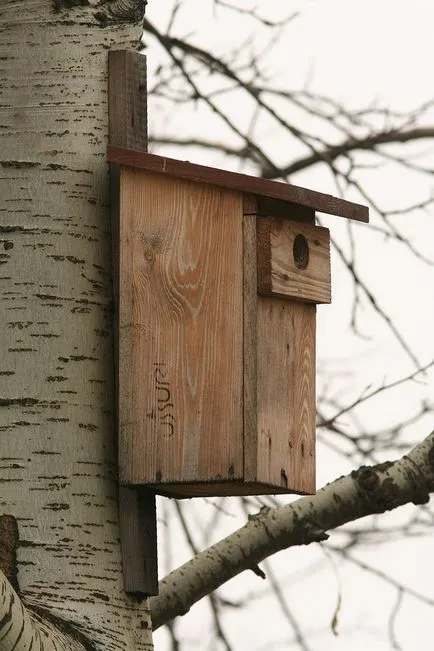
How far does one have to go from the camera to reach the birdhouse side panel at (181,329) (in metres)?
2.72

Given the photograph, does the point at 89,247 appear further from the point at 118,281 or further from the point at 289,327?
the point at 289,327

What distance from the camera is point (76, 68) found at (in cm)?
289

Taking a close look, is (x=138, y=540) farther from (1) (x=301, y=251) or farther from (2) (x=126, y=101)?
(2) (x=126, y=101)

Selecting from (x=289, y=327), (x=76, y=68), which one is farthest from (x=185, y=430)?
(x=76, y=68)

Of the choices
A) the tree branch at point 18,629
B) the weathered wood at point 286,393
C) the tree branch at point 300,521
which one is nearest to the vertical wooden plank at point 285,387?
the weathered wood at point 286,393

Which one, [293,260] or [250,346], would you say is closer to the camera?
[250,346]

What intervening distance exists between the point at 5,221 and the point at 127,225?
9.3 inches

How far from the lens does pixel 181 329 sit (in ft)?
9.17

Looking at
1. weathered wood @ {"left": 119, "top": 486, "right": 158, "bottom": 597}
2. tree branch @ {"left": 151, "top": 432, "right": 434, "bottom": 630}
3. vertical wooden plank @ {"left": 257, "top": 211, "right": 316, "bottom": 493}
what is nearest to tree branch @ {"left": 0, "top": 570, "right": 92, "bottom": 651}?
weathered wood @ {"left": 119, "top": 486, "right": 158, "bottom": 597}

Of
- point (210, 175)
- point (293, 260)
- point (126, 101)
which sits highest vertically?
point (126, 101)

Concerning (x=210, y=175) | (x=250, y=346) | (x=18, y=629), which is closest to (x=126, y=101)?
(x=210, y=175)

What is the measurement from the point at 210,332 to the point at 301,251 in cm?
31

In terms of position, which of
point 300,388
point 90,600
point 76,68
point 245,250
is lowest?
point 90,600

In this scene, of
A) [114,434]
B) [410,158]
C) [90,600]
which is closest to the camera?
[90,600]
